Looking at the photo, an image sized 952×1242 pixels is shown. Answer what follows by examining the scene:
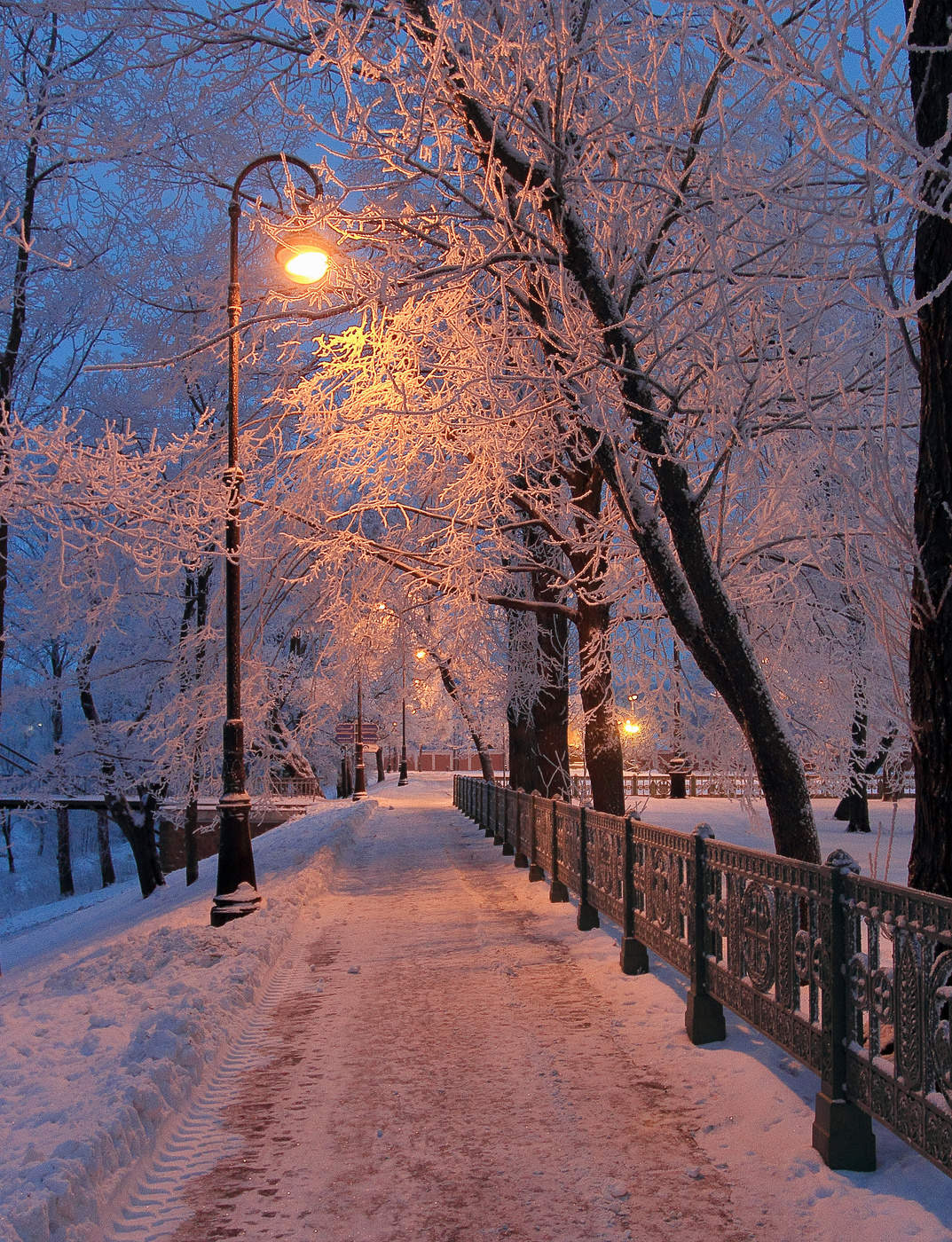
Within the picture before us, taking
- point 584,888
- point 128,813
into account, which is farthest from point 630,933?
point 128,813

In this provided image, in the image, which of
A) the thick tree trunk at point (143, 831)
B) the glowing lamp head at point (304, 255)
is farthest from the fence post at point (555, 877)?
the thick tree trunk at point (143, 831)

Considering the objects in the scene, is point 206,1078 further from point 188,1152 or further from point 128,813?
point 128,813

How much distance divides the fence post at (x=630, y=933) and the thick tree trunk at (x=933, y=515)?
360 centimetres

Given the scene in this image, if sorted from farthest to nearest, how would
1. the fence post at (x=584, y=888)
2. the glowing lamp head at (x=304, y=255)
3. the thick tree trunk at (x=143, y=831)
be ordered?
the thick tree trunk at (x=143, y=831), the fence post at (x=584, y=888), the glowing lamp head at (x=304, y=255)

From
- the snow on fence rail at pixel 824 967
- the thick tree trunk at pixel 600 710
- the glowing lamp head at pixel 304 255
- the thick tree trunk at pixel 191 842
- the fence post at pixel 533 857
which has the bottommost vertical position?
the thick tree trunk at pixel 191 842

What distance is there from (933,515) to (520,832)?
41.1 feet

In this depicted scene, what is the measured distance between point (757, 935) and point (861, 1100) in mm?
1240

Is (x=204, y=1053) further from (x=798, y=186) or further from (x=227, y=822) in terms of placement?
(x=798, y=186)

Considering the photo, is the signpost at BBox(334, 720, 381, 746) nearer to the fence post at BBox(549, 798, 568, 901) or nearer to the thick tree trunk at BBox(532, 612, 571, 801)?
the thick tree trunk at BBox(532, 612, 571, 801)

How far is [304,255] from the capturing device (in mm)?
9398

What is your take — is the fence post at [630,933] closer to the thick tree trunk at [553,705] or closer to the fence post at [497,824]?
the thick tree trunk at [553,705]

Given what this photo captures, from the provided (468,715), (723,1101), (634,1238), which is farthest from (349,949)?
(468,715)

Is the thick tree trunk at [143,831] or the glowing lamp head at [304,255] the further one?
the thick tree trunk at [143,831]

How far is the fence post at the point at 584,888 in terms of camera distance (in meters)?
10.4
